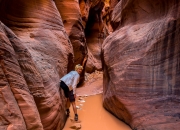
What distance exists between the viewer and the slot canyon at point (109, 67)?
275 cm

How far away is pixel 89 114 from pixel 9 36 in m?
3.73

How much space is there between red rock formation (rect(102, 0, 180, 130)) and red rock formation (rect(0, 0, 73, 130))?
1658 millimetres

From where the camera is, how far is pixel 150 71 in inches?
182

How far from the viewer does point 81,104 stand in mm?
7062

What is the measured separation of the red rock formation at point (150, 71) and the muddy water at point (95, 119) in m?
0.22

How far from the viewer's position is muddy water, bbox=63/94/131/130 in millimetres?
4926

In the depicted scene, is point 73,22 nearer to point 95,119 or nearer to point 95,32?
point 95,119

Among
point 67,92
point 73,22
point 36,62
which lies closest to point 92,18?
point 73,22

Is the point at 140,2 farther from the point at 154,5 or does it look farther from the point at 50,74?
the point at 50,74

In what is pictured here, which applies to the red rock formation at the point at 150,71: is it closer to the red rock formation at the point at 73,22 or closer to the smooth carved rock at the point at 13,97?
the smooth carved rock at the point at 13,97

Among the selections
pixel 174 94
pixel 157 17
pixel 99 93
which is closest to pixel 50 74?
pixel 174 94

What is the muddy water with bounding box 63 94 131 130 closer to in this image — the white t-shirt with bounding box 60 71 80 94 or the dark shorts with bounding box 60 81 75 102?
the dark shorts with bounding box 60 81 75 102

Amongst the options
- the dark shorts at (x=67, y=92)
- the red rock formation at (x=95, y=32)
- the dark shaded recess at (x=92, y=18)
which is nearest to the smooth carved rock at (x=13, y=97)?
the dark shorts at (x=67, y=92)

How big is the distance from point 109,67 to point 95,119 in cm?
174
